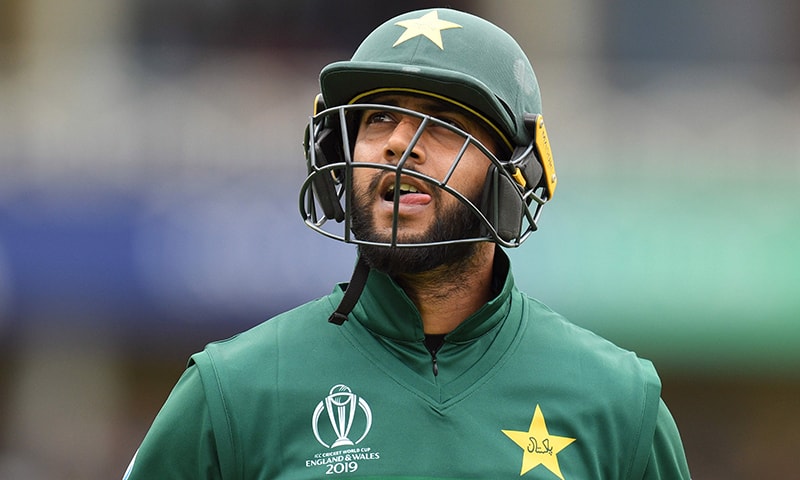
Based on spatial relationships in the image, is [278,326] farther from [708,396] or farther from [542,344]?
[708,396]

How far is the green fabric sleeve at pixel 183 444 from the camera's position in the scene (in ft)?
6.97

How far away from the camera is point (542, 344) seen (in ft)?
7.72

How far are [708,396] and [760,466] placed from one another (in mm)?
411

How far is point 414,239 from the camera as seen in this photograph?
2211mm

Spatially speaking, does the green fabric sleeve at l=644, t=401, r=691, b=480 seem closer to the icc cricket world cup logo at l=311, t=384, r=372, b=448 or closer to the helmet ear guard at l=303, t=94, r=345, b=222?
the icc cricket world cup logo at l=311, t=384, r=372, b=448

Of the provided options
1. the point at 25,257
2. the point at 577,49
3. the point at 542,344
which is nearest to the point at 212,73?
the point at 25,257

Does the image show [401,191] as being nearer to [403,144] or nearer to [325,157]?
[403,144]

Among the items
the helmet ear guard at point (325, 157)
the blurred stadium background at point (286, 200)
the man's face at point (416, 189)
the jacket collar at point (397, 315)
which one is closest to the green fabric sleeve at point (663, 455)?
the jacket collar at point (397, 315)

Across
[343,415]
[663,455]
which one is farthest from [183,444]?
[663,455]

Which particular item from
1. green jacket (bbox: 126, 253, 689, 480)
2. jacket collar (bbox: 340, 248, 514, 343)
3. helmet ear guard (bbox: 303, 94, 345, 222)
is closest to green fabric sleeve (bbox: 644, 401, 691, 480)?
green jacket (bbox: 126, 253, 689, 480)

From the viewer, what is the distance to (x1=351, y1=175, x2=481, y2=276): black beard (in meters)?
2.23

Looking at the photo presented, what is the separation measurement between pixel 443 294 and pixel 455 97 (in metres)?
0.38

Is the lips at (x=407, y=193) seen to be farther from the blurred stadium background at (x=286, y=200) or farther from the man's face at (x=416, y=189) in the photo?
the blurred stadium background at (x=286, y=200)

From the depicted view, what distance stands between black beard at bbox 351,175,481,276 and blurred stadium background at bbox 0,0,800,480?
8.68 feet
